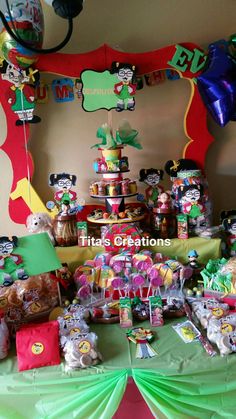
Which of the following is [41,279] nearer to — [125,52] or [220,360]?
[220,360]

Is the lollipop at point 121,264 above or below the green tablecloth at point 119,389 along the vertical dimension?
above

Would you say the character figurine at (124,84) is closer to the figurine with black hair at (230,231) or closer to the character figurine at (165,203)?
the character figurine at (165,203)

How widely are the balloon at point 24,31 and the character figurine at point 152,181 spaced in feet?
2.11

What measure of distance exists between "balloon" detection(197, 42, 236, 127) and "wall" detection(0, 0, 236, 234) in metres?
0.24

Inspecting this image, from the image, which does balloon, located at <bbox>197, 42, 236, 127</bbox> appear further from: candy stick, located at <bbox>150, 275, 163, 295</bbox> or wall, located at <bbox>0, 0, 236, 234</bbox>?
candy stick, located at <bbox>150, 275, 163, 295</bbox>

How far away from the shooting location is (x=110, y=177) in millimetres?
1448

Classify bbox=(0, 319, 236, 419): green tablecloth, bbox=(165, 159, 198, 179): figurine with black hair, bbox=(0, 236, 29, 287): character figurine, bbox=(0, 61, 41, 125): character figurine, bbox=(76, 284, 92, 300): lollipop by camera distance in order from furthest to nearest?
bbox=(165, 159, 198, 179): figurine with black hair < bbox=(0, 61, 41, 125): character figurine < bbox=(76, 284, 92, 300): lollipop < bbox=(0, 236, 29, 287): character figurine < bbox=(0, 319, 236, 419): green tablecloth

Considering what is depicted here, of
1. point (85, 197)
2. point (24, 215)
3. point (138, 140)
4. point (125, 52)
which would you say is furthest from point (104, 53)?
point (24, 215)

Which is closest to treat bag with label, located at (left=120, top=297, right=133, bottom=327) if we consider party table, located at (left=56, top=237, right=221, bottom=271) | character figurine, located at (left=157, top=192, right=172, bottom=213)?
party table, located at (left=56, top=237, right=221, bottom=271)

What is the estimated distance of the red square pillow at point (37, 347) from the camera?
996 mm

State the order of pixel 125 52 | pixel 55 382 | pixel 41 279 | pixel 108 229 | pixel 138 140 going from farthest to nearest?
1. pixel 138 140
2. pixel 125 52
3. pixel 108 229
4. pixel 41 279
5. pixel 55 382

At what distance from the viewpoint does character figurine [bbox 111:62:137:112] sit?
57.8 inches

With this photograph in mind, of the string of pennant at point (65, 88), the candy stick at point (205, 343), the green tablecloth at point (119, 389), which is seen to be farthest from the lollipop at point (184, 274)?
the string of pennant at point (65, 88)

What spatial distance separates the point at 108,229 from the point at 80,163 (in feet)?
1.28
